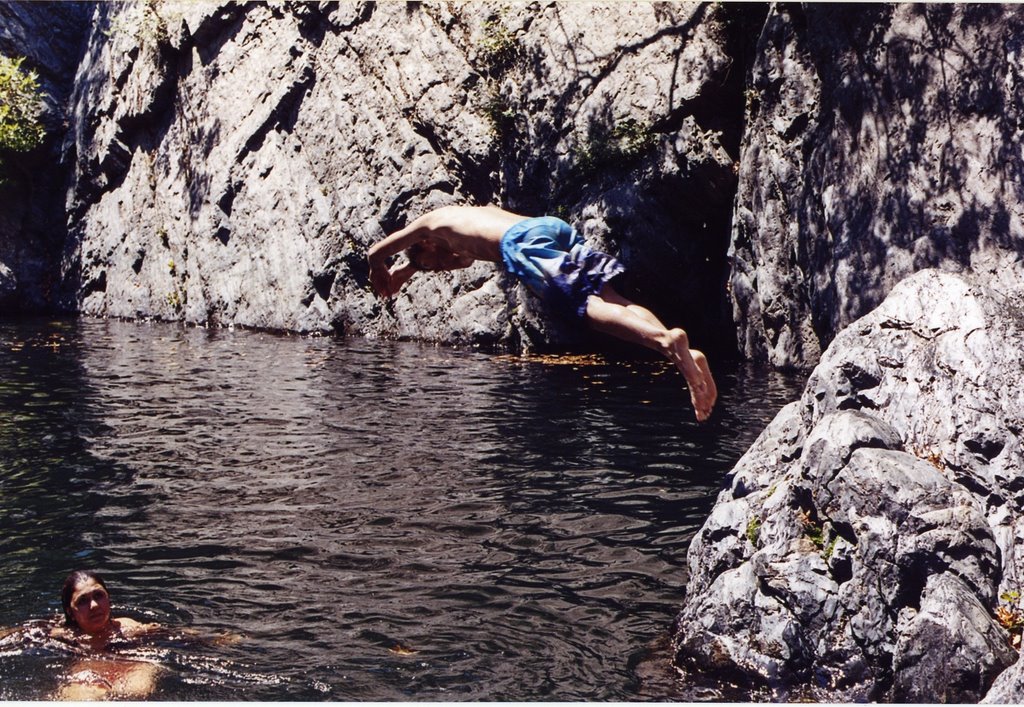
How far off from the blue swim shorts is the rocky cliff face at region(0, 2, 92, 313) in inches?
1298

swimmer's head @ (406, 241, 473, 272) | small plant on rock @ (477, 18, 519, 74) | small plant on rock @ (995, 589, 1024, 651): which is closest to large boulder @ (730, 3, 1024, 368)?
small plant on rock @ (477, 18, 519, 74)

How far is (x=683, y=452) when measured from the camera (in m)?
13.8

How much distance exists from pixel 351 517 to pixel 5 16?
35.4 meters

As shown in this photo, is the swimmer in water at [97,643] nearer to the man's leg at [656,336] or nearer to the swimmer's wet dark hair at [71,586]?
the swimmer's wet dark hair at [71,586]

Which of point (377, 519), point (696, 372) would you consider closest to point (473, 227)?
point (696, 372)

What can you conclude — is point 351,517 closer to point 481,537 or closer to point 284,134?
point 481,537

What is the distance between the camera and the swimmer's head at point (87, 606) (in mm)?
8070

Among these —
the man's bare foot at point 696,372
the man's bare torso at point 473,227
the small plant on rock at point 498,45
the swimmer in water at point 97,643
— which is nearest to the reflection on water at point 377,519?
the swimmer in water at point 97,643

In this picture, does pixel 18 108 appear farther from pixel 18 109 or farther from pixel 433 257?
pixel 433 257

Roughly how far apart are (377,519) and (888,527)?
607 cm

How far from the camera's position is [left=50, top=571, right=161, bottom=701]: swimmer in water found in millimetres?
7383

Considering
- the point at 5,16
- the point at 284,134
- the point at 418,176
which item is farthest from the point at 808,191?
the point at 5,16

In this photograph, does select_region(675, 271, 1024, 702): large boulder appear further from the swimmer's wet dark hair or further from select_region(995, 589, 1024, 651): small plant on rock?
the swimmer's wet dark hair

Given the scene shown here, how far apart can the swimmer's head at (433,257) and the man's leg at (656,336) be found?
4.92 feet
